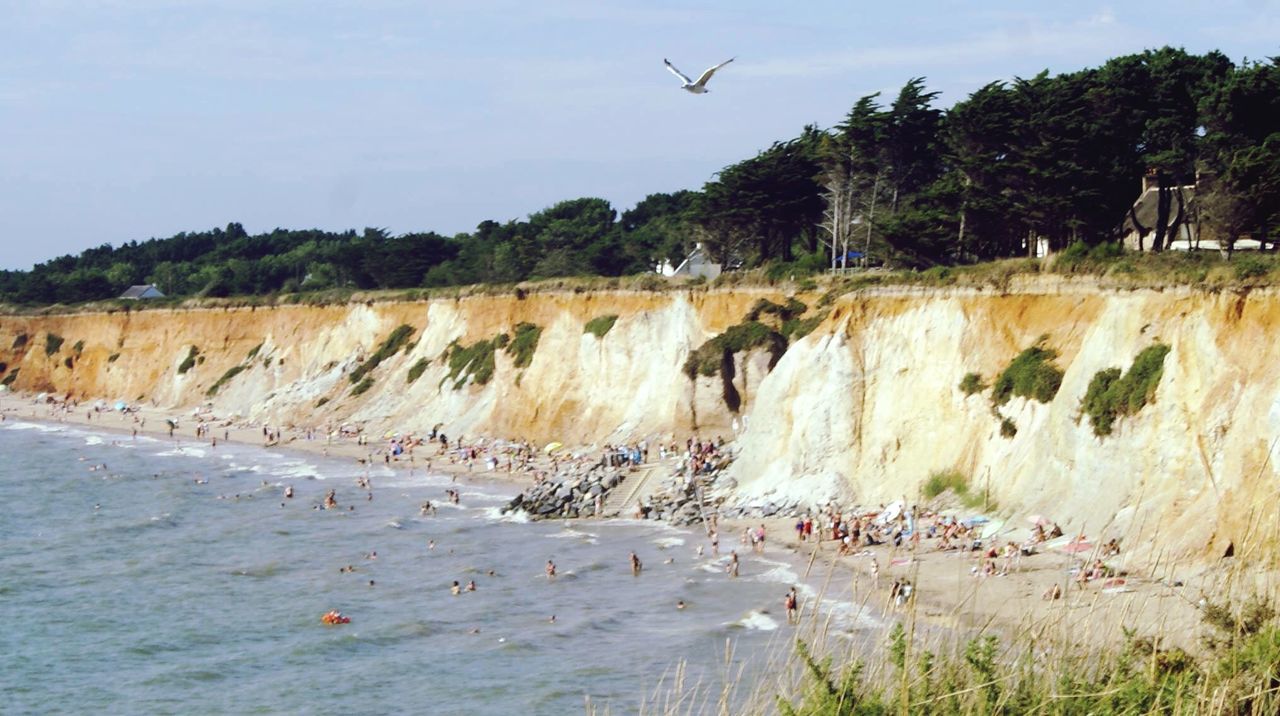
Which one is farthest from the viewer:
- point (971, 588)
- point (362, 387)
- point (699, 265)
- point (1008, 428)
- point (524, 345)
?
point (699, 265)

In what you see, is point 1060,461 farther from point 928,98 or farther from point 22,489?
point 22,489

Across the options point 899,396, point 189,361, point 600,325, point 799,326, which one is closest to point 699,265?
point 600,325

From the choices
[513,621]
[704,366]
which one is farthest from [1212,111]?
[513,621]

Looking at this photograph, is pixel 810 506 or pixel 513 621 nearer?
pixel 513 621

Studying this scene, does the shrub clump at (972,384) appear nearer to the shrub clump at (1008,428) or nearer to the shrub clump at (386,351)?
the shrub clump at (1008,428)

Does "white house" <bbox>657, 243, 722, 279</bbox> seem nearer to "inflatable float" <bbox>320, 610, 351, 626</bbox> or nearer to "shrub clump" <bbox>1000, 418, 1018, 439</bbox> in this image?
"shrub clump" <bbox>1000, 418, 1018, 439</bbox>

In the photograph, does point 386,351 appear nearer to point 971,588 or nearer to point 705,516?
point 705,516

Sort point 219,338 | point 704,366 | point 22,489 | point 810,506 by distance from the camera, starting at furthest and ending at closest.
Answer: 1. point 219,338
2. point 22,489
3. point 704,366
4. point 810,506
